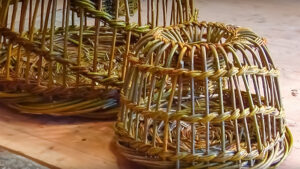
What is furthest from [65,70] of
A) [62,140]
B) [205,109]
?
[205,109]

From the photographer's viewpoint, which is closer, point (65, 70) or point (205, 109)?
point (205, 109)

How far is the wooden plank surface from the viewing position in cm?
90

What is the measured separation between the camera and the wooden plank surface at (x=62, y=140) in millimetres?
895

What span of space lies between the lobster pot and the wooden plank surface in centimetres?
7

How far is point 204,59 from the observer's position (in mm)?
761

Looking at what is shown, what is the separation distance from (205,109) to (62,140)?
330 mm

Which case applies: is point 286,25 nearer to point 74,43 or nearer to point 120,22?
point 74,43

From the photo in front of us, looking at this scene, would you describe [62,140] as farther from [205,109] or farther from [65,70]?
[205,109]

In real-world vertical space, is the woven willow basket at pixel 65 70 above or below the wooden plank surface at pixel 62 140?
above

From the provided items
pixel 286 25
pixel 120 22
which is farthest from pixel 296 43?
pixel 120 22

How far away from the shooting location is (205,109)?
76cm

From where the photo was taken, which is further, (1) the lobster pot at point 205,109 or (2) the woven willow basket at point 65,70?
(2) the woven willow basket at point 65,70

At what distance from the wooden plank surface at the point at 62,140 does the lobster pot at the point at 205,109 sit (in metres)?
0.07

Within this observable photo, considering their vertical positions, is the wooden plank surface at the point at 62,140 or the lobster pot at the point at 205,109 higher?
the lobster pot at the point at 205,109
